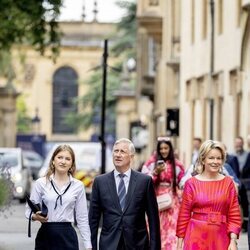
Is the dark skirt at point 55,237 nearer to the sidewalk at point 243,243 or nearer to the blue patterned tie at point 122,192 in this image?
the blue patterned tie at point 122,192

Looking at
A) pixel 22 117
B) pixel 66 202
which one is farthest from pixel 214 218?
pixel 22 117

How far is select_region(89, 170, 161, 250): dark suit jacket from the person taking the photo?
14641 millimetres

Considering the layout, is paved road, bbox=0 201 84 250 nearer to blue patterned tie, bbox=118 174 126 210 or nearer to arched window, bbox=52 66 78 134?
blue patterned tie, bbox=118 174 126 210

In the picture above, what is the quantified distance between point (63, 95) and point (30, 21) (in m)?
89.4

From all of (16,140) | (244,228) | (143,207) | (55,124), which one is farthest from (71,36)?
(143,207)

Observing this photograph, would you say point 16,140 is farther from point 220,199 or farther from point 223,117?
point 220,199

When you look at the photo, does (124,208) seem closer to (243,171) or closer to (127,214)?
(127,214)

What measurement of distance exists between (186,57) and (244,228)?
16.9 meters

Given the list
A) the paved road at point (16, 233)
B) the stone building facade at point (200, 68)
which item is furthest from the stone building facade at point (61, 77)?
the paved road at point (16, 233)

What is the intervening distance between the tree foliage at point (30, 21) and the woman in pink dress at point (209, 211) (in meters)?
24.6

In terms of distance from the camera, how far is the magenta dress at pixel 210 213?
48.5 ft

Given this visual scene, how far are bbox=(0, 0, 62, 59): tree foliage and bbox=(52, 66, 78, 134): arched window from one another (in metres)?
86.5

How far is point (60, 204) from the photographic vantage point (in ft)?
47.3

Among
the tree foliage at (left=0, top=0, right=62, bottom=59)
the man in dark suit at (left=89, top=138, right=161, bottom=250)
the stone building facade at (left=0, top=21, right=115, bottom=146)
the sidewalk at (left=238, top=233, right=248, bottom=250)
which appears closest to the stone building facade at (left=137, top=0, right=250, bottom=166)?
the tree foliage at (left=0, top=0, right=62, bottom=59)
